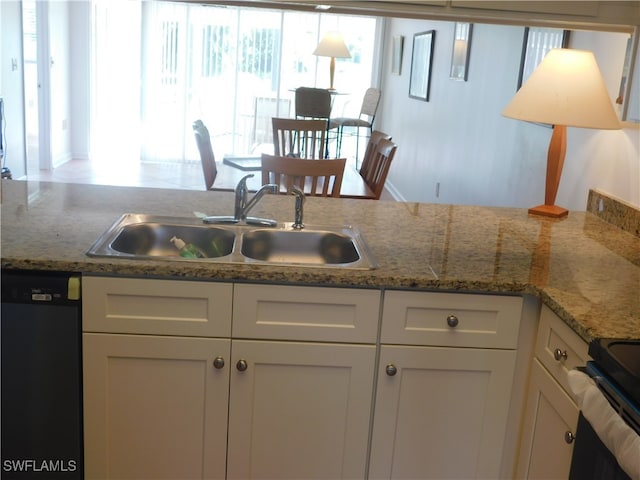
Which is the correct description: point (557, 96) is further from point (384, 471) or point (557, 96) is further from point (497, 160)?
point (497, 160)

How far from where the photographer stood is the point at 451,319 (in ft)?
5.98

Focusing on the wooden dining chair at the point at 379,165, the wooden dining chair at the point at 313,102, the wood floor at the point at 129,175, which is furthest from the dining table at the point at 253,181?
the wood floor at the point at 129,175

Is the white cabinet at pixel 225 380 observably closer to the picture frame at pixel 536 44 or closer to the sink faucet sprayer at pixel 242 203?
the sink faucet sprayer at pixel 242 203

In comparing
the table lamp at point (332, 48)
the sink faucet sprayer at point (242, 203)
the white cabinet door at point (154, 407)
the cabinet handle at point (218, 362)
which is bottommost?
the white cabinet door at point (154, 407)

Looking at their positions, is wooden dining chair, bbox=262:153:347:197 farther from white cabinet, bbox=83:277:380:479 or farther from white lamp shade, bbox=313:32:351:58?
white lamp shade, bbox=313:32:351:58

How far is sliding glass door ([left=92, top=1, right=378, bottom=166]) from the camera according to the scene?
8477 millimetres

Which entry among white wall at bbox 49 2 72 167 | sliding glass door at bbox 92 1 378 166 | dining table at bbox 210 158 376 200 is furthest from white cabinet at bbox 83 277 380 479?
sliding glass door at bbox 92 1 378 166

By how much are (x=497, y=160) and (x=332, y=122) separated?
3.63m

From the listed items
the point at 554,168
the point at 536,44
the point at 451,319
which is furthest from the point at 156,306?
the point at 536,44

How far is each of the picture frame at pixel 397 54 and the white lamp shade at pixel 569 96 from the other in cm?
540

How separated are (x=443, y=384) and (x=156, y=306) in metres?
0.79

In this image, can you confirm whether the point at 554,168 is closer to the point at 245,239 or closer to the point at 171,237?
the point at 245,239

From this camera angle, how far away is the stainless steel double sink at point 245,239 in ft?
7.14

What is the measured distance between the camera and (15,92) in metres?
6.35
